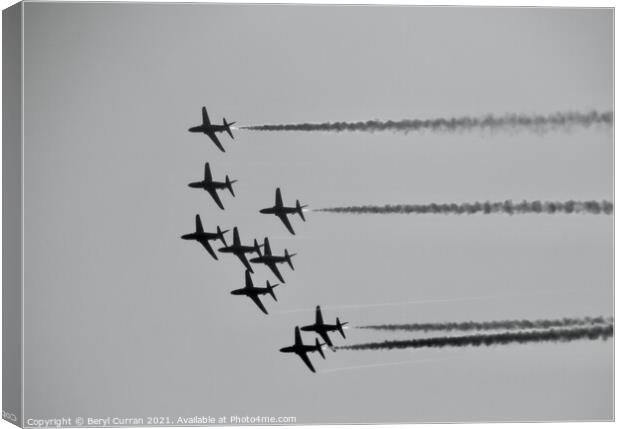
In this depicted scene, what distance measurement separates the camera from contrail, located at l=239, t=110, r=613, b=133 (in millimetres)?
22188

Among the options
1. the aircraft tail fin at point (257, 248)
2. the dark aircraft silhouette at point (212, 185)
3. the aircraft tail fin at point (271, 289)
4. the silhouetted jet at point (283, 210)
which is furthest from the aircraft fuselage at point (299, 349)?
the dark aircraft silhouette at point (212, 185)

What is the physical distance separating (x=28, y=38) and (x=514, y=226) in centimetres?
794

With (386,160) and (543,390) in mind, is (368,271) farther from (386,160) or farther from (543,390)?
(543,390)

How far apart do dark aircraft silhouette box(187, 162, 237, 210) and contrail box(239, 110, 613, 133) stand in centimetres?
88

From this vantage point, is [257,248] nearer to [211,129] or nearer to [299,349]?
[299,349]

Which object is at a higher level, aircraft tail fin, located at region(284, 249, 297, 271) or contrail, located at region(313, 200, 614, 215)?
contrail, located at region(313, 200, 614, 215)

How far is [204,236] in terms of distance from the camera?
22.1 m

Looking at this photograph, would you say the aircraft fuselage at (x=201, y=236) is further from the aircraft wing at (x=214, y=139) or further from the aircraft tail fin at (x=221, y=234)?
the aircraft wing at (x=214, y=139)

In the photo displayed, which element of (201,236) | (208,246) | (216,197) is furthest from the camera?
(201,236)

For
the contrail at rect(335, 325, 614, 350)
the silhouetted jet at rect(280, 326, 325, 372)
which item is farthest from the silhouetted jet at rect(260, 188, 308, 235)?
the contrail at rect(335, 325, 614, 350)

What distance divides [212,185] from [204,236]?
0.79 m

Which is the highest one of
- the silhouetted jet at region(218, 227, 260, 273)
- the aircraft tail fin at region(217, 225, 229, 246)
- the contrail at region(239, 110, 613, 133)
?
the contrail at region(239, 110, 613, 133)

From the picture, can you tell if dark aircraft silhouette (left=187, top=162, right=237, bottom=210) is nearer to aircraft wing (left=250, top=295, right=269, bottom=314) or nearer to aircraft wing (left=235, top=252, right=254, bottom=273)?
aircraft wing (left=235, top=252, right=254, bottom=273)

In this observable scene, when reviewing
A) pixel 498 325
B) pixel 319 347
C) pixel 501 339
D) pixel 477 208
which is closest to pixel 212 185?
pixel 319 347
